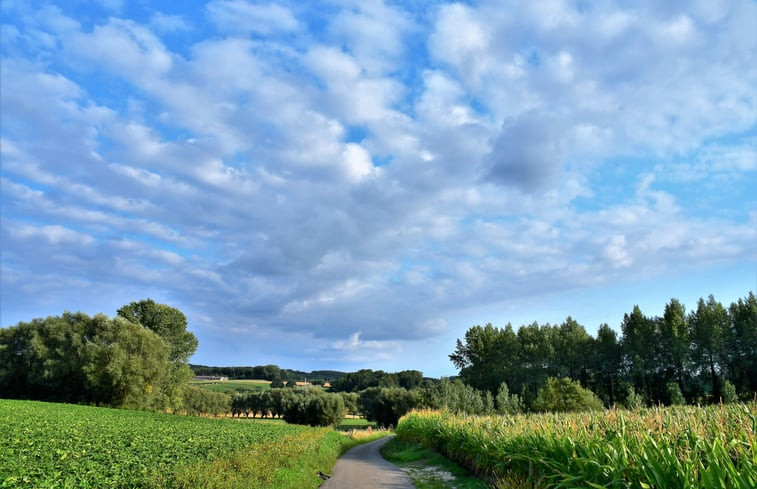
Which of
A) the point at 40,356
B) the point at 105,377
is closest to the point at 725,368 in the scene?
the point at 105,377

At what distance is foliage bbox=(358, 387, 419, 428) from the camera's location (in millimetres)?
77250

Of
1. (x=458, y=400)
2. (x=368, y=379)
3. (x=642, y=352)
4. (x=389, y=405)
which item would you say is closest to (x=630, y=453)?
(x=458, y=400)

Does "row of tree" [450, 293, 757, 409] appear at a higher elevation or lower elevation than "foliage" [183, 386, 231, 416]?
higher

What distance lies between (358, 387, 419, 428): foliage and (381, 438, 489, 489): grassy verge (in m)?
52.6

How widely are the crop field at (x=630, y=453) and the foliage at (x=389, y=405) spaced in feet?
211

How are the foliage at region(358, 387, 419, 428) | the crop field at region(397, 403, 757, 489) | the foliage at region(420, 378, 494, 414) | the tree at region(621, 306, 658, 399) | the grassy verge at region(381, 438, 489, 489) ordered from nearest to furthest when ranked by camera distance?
the crop field at region(397, 403, 757, 489) < the grassy verge at region(381, 438, 489, 489) < the foliage at region(420, 378, 494, 414) < the tree at region(621, 306, 658, 399) < the foliage at region(358, 387, 419, 428)

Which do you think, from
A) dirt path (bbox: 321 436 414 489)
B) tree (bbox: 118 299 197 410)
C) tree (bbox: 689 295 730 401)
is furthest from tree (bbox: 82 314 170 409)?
tree (bbox: 689 295 730 401)

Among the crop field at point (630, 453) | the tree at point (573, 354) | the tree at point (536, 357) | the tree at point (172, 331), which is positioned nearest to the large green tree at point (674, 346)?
the tree at point (573, 354)

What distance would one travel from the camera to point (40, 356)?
5012cm

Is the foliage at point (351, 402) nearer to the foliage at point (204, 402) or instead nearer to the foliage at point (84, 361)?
the foliage at point (204, 402)

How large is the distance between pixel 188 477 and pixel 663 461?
395 inches

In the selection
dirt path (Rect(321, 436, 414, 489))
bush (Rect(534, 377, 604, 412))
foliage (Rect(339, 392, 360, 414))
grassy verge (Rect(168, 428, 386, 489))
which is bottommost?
foliage (Rect(339, 392, 360, 414))

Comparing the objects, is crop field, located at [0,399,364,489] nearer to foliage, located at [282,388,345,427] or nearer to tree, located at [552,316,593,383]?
foliage, located at [282,388,345,427]

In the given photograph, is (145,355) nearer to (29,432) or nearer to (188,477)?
(29,432)
